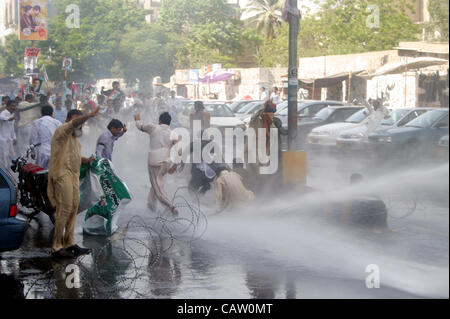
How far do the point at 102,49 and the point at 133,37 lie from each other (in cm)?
359

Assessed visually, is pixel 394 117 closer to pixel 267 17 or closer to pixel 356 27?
pixel 356 27

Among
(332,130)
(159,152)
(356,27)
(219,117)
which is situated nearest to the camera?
(159,152)

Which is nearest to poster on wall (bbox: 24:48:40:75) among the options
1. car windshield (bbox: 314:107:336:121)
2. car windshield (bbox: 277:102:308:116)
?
car windshield (bbox: 277:102:308:116)

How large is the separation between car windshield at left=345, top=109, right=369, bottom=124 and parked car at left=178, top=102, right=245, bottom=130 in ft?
14.4

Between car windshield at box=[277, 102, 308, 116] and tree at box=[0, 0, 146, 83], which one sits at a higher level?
tree at box=[0, 0, 146, 83]

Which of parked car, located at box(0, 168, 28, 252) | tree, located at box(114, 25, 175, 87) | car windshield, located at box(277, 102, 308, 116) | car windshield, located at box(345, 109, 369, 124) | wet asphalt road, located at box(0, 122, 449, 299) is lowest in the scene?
wet asphalt road, located at box(0, 122, 449, 299)

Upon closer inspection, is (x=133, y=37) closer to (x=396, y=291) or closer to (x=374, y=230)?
(x=374, y=230)

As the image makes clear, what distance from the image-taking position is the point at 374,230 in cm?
852

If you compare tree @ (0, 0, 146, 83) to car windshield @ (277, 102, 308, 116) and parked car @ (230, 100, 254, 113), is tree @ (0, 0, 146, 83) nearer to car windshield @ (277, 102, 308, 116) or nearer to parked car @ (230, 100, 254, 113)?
parked car @ (230, 100, 254, 113)

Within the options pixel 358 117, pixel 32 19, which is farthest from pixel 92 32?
pixel 358 117

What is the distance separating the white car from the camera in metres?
20.0

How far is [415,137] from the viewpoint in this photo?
15.9 meters

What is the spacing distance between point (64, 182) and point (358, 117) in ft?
48.4

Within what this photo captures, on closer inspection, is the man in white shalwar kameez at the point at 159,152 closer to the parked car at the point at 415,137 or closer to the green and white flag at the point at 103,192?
the green and white flag at the point at 103,192
